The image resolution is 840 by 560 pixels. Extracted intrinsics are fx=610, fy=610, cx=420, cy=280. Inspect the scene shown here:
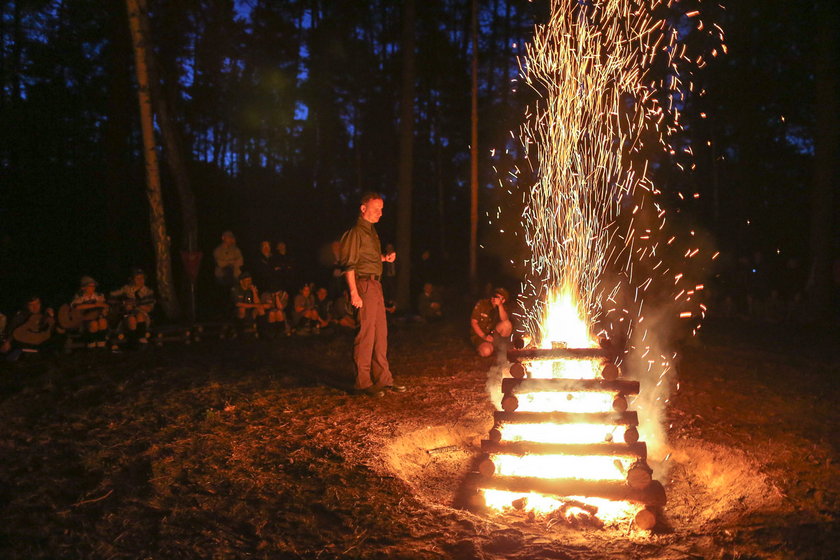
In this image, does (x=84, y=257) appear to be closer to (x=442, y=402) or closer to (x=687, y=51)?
(x=442, y=402)

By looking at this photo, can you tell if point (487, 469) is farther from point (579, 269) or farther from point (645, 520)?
point (579, 269)

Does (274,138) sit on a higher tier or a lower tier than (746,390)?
higher

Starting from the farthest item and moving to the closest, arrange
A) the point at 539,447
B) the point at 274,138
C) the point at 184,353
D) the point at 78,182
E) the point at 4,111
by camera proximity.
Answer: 1. the point at 274,138
2. the point at 78,182
3. the point at 4,111
4. the point at 184,353
5. the point at 539,447

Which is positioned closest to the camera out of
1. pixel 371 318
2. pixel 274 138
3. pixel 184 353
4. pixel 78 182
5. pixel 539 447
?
pixel 539 447

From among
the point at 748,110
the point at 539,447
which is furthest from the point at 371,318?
the point at 748,110

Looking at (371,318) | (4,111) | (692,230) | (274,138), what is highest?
(274,138)

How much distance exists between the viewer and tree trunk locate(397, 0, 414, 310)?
1452 cm

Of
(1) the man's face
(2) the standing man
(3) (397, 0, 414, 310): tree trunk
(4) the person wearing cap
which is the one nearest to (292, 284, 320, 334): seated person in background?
(4) the person wearing cap

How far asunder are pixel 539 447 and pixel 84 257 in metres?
19.2

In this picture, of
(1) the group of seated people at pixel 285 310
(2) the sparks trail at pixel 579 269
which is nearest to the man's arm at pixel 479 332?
(2) the sparks trail at pixel 579 269

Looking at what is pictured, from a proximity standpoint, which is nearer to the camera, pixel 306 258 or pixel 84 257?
pixel 84 257

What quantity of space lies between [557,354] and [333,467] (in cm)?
205

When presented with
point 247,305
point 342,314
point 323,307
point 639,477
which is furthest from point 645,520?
point 323,307

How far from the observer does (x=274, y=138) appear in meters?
32.1
